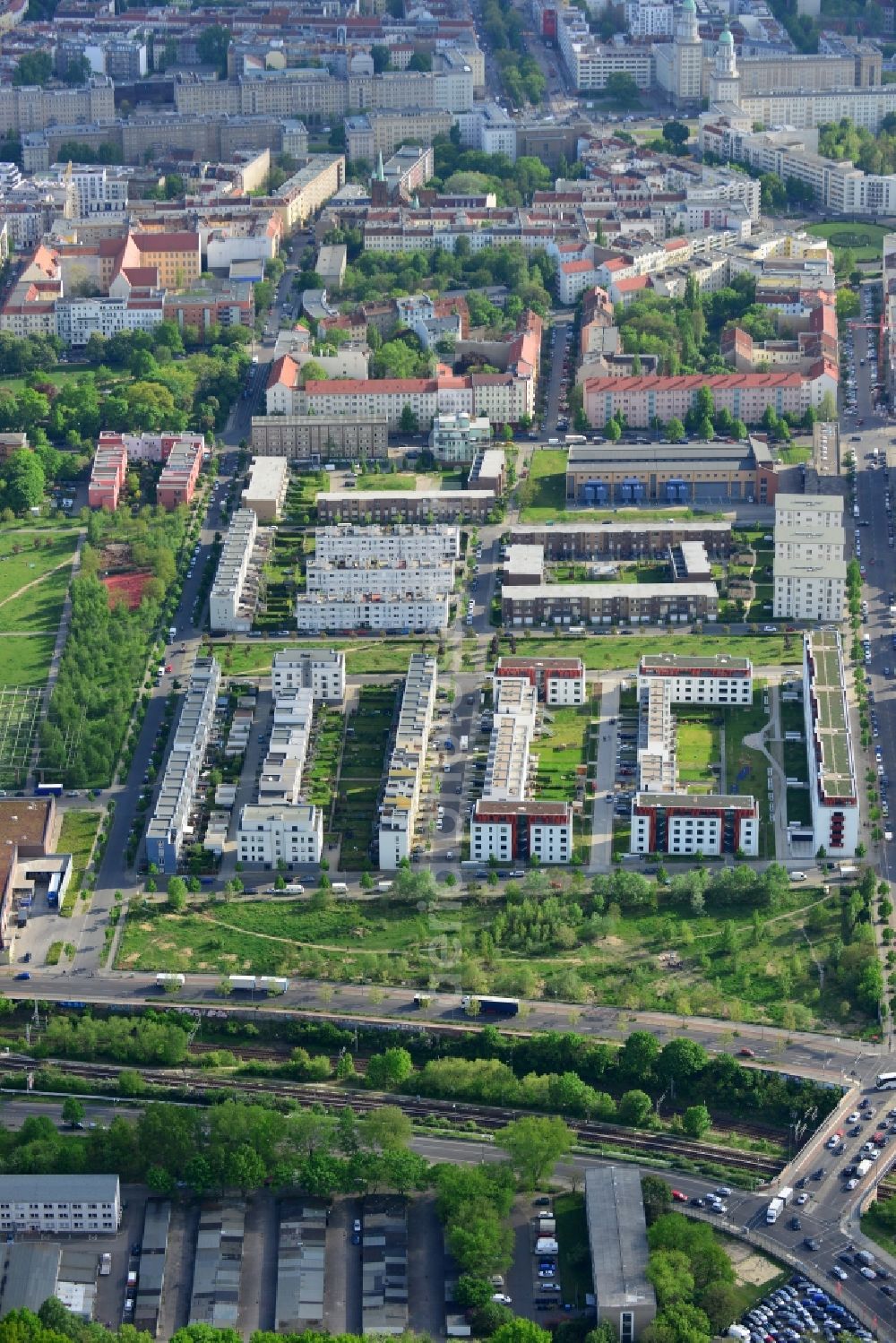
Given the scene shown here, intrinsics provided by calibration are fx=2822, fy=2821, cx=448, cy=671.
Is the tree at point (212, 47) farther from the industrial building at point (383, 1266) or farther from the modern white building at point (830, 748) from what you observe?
the industrial building at point (383, 1266)

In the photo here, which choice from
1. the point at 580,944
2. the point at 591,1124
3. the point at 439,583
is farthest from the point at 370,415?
the point at 591,1124

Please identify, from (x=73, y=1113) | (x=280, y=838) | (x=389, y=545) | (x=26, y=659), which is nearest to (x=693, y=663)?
(x=389, y=545)

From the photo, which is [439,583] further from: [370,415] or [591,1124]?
[591,1124]

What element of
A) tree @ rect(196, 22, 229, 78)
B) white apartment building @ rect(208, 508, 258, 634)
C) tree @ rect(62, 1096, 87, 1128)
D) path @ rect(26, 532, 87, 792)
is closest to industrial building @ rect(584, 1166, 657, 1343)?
tree @ rect(62, 1096, 87, 1128)

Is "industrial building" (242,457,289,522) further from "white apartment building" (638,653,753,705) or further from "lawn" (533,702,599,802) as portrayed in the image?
"white apartment building" (638,653,753,705)

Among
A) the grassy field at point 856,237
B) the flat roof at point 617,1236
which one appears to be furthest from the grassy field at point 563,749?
the grassy field at point 856,237
